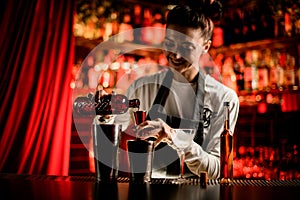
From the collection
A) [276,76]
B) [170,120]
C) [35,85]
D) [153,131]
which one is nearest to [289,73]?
[276,76]

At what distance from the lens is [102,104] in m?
1.14

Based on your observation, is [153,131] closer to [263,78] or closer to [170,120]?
[170,120]

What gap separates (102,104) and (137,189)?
28 cm

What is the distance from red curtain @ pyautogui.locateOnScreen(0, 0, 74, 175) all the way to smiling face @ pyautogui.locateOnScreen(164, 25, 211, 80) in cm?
106

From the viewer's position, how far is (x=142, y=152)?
42.8 inches

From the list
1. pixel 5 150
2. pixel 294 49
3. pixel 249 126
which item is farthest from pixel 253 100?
pixel 5 150

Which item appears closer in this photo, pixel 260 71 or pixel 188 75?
pixel 188 75

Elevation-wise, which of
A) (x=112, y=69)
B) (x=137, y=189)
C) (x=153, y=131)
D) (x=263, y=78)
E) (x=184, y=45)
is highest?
(x=112, y=69)

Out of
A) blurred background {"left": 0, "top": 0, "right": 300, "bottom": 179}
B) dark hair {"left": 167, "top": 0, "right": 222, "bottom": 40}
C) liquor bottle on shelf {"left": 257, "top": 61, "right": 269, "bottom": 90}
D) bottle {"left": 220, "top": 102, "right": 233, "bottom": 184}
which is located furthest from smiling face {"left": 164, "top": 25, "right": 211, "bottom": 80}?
liquor bottle on shelf {"left": 257, "top": 61, "right": 269, "bottom": 90}

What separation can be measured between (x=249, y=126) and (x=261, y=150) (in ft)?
1.14

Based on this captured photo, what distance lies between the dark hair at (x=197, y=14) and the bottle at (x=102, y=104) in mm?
842

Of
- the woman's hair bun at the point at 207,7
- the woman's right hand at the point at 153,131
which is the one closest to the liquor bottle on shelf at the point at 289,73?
the woman's hair bun at the point at 207,7

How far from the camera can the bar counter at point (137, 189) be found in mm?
889

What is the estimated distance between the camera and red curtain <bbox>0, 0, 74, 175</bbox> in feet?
7.97
